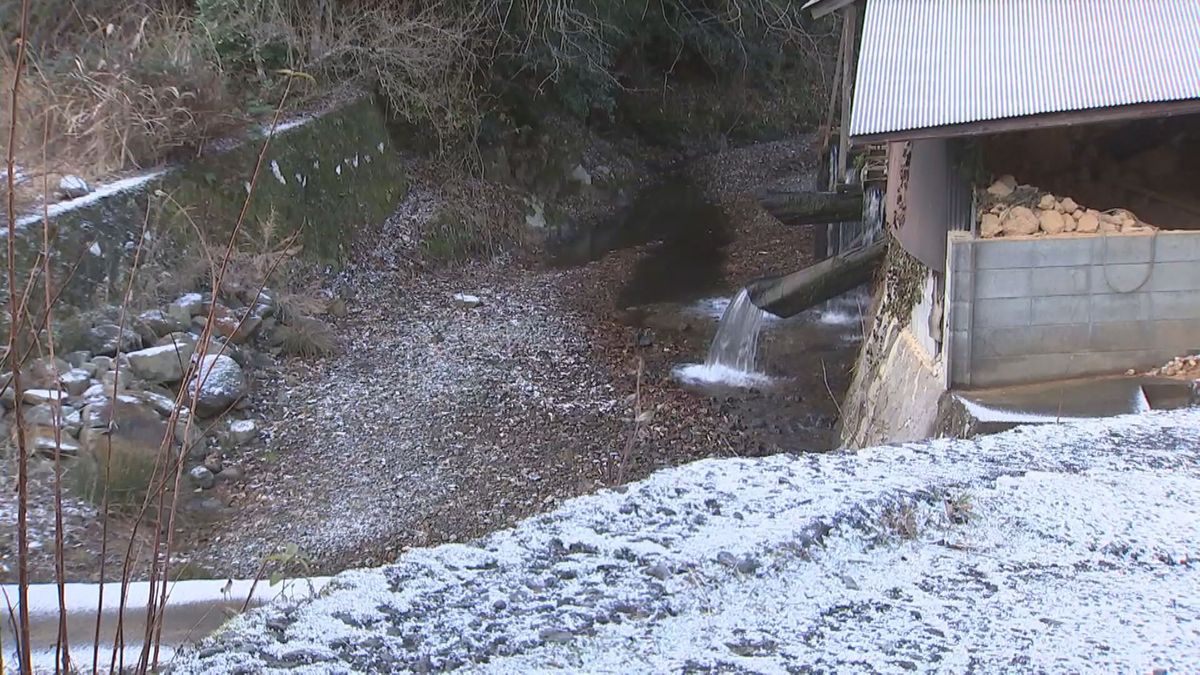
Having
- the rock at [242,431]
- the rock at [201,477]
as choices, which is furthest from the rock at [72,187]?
the rock at [201,477]

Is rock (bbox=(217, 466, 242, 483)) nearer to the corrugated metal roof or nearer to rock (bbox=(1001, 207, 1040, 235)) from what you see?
the corrugated metal roof

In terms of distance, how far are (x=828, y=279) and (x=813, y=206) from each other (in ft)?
5.43

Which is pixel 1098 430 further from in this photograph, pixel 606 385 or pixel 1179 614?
pixel 606 385

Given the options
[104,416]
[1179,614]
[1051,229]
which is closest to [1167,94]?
[1051,229]

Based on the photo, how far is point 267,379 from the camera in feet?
26.0

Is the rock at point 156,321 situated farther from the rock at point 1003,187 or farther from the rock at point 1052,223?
the rock at point 1052,223

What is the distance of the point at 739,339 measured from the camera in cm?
984

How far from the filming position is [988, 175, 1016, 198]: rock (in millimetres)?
5410

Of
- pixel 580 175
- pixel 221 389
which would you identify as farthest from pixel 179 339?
pixel 580 175

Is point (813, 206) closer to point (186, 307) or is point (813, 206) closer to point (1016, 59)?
point (1016, 59)

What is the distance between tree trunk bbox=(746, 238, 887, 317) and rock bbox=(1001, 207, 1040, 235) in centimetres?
365

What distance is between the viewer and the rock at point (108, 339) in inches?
275

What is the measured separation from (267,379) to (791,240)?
8723 millimetres

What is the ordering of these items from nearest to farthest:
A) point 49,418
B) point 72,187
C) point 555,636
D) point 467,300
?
point 555,636 → point 49,418 → point 72,187 → point 467,300
